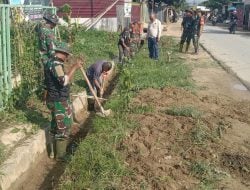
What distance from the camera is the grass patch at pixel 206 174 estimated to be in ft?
15.0

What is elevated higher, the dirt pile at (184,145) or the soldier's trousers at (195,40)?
the soldier's trousers at (195,40)

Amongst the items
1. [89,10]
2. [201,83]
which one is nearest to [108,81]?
[201,83]

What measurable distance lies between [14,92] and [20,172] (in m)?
1.94

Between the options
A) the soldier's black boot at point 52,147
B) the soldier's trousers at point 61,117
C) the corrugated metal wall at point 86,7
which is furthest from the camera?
the corrugated metal wall at point 86,7

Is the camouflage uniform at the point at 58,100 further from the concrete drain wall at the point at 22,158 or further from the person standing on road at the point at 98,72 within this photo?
the person standing on road at the point at 98,72

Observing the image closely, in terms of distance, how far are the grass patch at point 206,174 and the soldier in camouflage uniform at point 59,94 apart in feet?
6.66

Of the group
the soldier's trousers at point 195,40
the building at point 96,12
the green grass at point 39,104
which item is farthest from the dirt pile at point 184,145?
the building at point 96,12

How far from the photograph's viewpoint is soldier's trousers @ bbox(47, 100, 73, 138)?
19.8 feet

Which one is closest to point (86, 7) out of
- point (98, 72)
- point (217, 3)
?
point (98, 72)

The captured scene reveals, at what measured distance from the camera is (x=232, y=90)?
386 inches

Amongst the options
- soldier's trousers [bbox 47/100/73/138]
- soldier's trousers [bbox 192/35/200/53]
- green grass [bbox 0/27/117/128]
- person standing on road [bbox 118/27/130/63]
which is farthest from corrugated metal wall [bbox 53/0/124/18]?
soldier's trousers [bbox 47/100/73/138]

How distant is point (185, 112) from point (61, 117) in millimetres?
2150

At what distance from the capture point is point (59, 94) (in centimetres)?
597

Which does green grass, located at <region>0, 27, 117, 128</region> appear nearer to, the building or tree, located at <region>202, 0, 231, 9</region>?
the building
